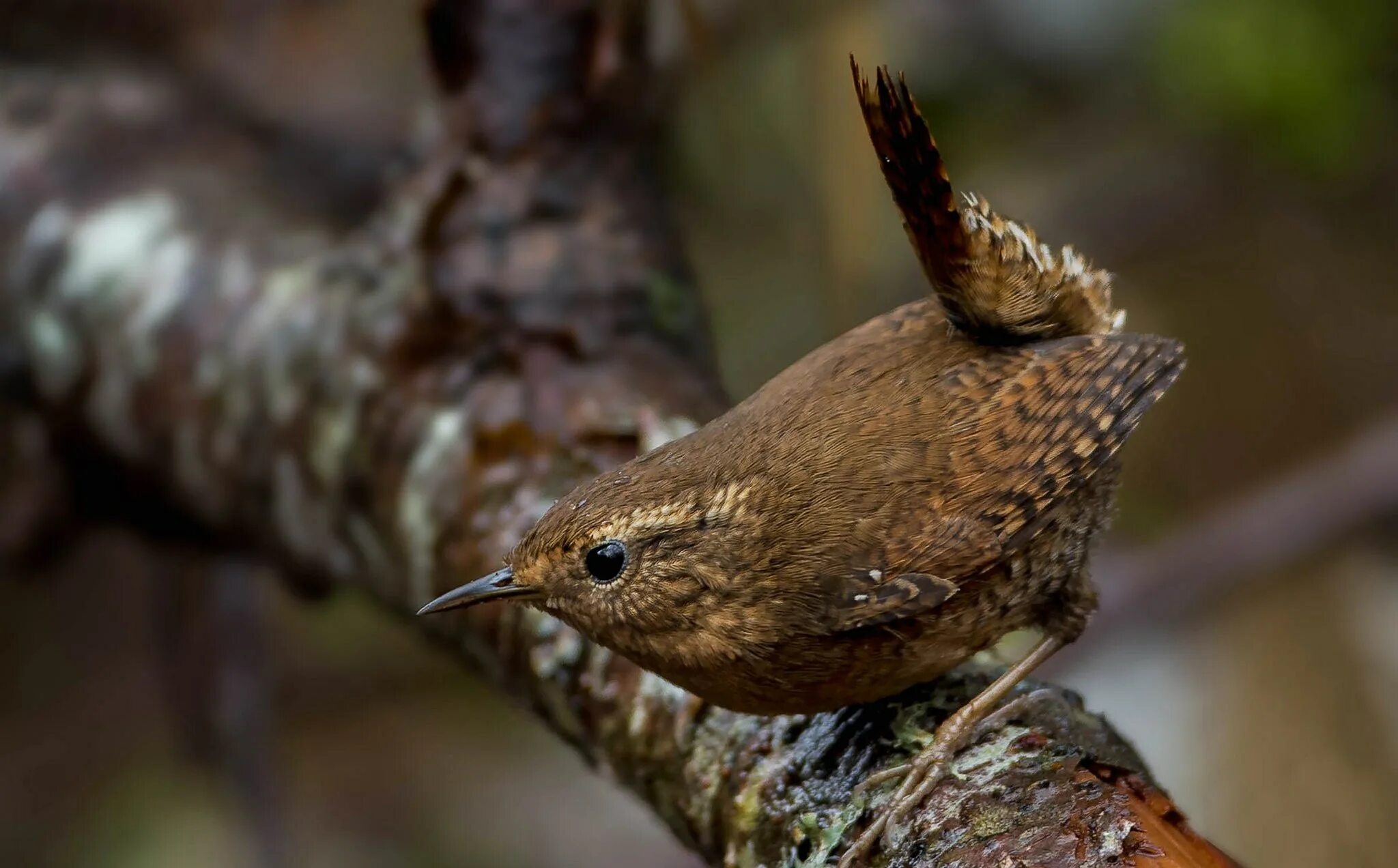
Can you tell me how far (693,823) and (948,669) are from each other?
1.52 feet

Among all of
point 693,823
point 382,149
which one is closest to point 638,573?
point 693,823

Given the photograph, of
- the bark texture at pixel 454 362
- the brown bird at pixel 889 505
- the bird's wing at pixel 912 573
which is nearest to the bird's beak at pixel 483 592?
the brown bird at pixel 889 505

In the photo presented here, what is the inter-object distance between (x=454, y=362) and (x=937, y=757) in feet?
4.63

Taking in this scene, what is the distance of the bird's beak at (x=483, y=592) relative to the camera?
2.06 m

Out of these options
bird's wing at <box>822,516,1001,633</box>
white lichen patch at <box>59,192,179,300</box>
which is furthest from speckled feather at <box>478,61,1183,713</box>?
white lichen patch at <box>59,192,179,300</box>

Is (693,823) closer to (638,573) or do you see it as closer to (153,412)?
(638,573)

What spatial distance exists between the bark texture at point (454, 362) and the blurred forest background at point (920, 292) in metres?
0.56

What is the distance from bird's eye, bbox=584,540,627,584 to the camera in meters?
2.02

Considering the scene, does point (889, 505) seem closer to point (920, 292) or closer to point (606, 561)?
point (606, 561)

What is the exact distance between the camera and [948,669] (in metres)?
2.05

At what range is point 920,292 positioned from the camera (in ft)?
20.2

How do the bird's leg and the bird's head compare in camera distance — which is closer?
the bird's leg

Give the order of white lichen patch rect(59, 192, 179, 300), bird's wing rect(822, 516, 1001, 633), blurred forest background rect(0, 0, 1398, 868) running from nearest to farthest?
bird's wing rect(822, 516, 1001, 633)
white lichen patch rect(59, 192, 179, 300)
blurred forest background rect(0, 0, 1398, 868)

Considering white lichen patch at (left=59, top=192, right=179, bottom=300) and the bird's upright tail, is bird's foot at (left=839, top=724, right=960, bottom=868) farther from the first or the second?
white lichen patch at (left=59, top=192, right=179, bottom=300)
